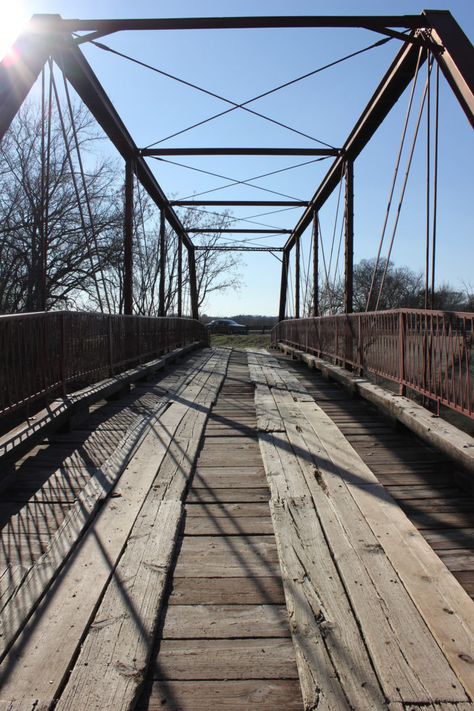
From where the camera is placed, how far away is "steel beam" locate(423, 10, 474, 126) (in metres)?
4.92

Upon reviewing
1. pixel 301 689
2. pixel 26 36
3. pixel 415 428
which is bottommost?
→ pixel 301 689

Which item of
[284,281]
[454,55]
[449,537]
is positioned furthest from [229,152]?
[284,281]

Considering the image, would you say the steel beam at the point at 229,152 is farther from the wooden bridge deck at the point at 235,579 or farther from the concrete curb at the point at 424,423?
the wooden bridge deck at the point at 235,579

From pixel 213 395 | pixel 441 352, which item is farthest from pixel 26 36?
pixel 441 352

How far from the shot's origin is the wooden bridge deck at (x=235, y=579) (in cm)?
166

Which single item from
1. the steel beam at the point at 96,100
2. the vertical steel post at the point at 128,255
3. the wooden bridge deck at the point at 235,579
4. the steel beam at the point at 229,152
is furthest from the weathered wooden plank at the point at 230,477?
the steel beam at the point at 229,152

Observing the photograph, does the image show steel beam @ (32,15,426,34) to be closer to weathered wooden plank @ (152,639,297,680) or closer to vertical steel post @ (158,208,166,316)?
weathered wooden plank @ (152,639,297,680)

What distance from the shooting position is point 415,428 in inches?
165

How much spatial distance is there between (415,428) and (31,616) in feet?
10.00

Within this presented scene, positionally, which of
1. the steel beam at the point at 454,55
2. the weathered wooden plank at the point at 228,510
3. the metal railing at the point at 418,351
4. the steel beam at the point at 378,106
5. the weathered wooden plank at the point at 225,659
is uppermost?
the steel beam at the point at 378,106

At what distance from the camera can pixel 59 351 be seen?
16.7 feet

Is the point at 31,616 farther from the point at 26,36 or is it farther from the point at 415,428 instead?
the point at 26,36

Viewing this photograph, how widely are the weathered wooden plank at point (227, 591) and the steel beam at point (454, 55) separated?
169 inches

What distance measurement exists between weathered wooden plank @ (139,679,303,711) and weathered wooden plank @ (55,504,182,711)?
9cm
